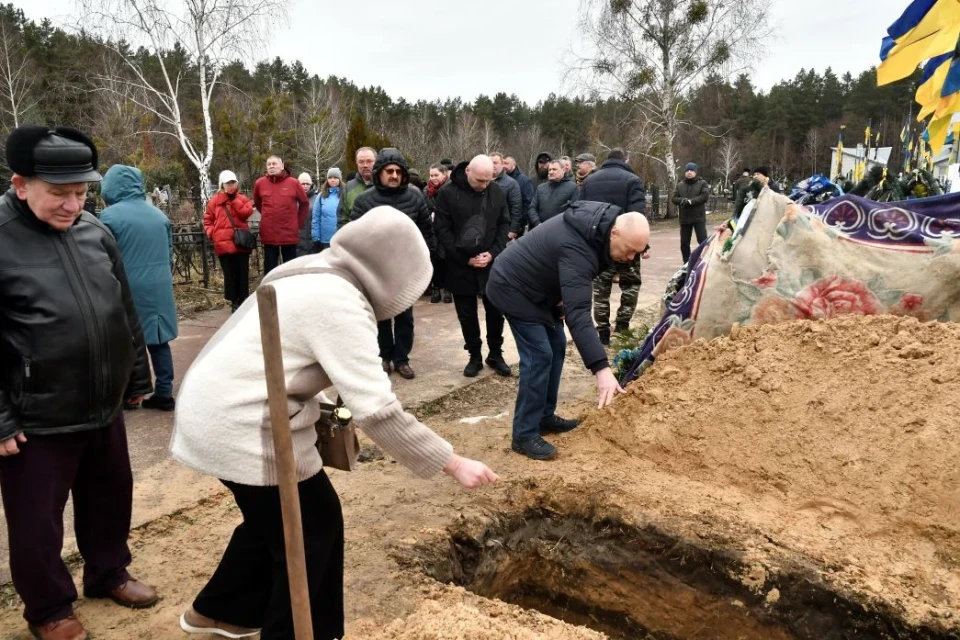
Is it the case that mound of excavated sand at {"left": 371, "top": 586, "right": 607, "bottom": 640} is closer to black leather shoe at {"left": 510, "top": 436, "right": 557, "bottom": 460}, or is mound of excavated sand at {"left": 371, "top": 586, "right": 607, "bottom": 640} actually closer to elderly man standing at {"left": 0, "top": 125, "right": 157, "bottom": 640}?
elderly man standing at {"left": 0, "top": 125, "right": 157, "bottom": 640}

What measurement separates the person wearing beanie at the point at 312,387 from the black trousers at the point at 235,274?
17.0ft

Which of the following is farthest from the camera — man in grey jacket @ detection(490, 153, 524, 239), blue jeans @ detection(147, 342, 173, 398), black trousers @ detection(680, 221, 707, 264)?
black trousers @ detection(680, 221, 707, 264)

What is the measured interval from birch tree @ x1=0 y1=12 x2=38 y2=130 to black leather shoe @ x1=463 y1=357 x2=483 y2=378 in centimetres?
2187

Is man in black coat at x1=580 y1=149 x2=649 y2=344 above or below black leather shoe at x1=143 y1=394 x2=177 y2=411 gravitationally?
above

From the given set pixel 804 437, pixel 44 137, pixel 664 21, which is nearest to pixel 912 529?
pixel 804 437

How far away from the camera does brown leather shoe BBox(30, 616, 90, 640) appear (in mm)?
2355

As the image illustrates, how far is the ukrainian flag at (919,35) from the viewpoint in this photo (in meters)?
2.88

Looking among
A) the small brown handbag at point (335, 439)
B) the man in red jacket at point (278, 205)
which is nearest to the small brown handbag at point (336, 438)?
the small brown handbag at point (335, 439)

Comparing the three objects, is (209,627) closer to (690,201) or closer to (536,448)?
(536,448)

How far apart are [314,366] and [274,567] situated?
720mm

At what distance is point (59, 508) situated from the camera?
2357mm

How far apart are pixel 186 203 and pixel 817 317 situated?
16.1 meters

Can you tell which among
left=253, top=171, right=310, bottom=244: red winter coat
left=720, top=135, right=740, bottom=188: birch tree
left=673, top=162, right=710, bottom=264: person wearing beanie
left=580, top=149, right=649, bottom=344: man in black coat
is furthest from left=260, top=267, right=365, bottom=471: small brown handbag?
left=720, top=135, right=740, bottom=188: birch tree

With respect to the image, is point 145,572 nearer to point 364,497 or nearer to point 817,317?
point 364,497
